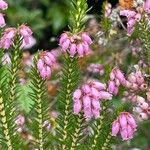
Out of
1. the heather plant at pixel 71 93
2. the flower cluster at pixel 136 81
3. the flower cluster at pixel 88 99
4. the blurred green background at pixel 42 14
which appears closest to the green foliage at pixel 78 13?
the heather plant at pixel 71 93

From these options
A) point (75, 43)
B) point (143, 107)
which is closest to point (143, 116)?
point (143, 107)

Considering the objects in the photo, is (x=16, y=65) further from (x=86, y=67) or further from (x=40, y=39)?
(x=40, y=39)

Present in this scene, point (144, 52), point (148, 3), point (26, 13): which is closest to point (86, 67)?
point (144, 52)

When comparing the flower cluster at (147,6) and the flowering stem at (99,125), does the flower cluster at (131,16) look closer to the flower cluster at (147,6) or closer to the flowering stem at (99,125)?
the flower cluster at (147,6)

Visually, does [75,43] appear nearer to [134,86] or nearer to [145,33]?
[145,33]

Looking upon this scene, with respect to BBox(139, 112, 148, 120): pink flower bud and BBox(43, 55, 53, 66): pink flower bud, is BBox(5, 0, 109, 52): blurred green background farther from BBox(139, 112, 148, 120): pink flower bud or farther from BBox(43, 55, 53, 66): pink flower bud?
BBox(43, 55, 53, 66): pink flower bud

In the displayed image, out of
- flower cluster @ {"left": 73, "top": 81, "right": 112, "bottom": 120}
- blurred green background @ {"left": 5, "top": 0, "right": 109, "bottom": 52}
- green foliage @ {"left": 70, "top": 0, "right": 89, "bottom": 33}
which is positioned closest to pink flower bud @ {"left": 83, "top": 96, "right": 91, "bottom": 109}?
flower cluster @ {"left": 73, "top": 81, "right": 112, "bottom": 120}
